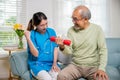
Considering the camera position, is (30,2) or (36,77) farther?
(30,2)

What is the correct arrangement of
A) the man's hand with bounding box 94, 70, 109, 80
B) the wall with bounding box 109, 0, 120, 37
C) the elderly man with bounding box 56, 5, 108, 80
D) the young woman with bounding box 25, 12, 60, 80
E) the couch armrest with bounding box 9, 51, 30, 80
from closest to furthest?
the man's hand with bounding box 94, 70, 109, 80 < the elderly man with bounding box 56, 5, 108, 80 < the young woman with bounding box 25, 12, 60, 80 < the couch armrest with bounding box 9, 51, 30, 80 < the wall with bounding box 109, 0, 120, 37

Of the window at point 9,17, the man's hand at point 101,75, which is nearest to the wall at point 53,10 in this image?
the window at point 9,17

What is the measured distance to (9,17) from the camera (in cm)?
354

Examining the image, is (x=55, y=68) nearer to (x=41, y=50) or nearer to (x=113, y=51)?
(x=41, y=50)

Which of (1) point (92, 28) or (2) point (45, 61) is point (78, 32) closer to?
(1) point (92, 28)

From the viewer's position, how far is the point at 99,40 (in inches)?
75.0

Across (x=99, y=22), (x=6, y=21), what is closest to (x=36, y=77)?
(x=6, y=21)

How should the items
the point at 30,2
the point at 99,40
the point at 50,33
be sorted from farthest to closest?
the point at 30,2, the point at 50,33, the point at 99,40

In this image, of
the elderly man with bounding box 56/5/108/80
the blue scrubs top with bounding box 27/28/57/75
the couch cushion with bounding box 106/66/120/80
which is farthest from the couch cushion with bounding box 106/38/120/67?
the blue scrubs top with bounding box 27/28/57/75

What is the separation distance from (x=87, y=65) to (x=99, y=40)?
0.26 meters

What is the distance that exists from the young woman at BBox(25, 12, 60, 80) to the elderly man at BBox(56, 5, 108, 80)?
23cm

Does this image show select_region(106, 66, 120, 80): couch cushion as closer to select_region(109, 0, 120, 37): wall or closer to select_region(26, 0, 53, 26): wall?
select_region(109, 0, 120, 37): wall

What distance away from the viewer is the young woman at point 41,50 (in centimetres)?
202

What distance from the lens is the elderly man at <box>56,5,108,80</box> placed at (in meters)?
1.89
